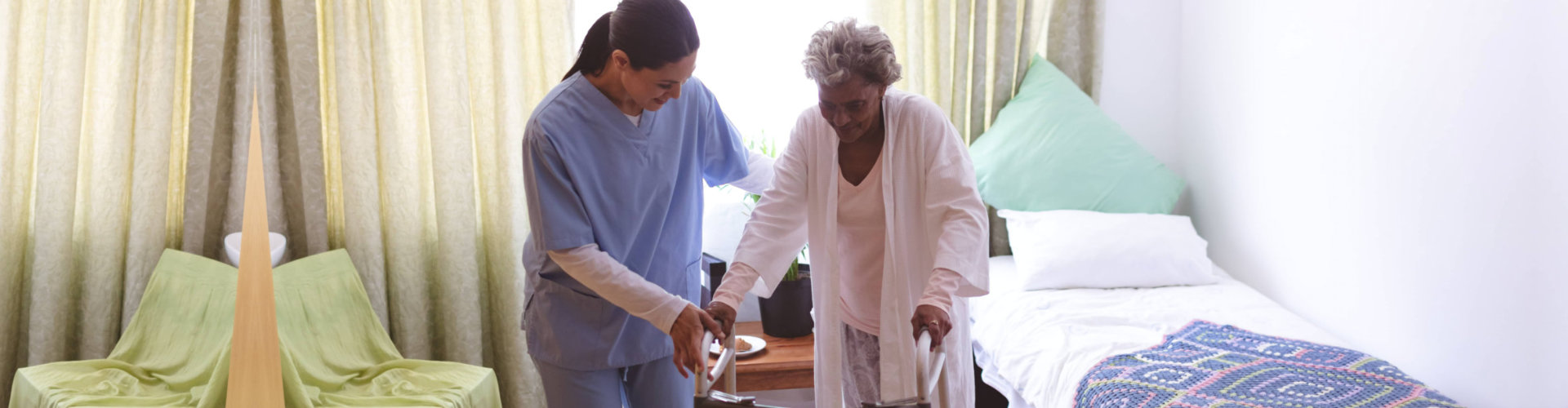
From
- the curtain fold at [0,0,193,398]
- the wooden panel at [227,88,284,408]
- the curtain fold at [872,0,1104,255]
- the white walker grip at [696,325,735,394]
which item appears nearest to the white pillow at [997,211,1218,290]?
the curtain fold at [872,0,1104,255]

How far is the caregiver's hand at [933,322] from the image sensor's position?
51.9 inches

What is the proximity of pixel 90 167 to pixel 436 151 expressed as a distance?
2.70 ft

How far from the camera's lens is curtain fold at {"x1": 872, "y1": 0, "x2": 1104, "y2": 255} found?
304cm

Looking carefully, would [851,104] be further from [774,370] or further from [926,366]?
[774,370]

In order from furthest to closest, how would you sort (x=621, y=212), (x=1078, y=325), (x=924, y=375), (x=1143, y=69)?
1. (x=1143, y=69)
2. (x=1078, y=325)
3. (x=621, y=212)
4. (x=924, y=375)

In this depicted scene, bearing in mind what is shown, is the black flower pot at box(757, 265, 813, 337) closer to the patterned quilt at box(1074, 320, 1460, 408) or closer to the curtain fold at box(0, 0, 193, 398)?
the patterned quilt at box(1074, 320, 1460, 408)

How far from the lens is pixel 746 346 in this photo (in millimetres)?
2637

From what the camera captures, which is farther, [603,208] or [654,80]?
[603,208]

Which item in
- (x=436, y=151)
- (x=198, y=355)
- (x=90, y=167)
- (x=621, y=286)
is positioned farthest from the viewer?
(x=436, y=151)

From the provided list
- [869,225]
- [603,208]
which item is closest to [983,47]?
[869,225]

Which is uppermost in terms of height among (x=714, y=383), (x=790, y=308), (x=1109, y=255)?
(x=714, y=383)

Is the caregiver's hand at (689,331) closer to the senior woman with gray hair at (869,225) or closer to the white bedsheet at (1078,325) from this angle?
the senior woman with gray hair at (869,225)

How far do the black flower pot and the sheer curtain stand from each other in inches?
30.9

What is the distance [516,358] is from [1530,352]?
2.47 m
